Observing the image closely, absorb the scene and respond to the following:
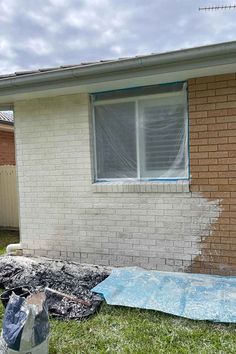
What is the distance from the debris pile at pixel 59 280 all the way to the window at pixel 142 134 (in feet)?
5.05

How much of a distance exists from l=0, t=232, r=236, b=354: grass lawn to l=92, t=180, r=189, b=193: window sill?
1773mm

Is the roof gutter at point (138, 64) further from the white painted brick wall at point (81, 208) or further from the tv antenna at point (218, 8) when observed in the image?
the tv antenna at point (218, 8)

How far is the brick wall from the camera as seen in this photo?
11.6 m

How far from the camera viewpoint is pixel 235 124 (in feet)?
14.0

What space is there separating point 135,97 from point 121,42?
118 inches

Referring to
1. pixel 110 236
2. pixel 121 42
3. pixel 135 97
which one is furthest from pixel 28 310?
pixel 121 42

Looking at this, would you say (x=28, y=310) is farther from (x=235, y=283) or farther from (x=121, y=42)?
(x=121, y=42)

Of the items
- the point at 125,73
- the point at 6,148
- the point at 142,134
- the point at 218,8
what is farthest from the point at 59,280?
the point at 6,148

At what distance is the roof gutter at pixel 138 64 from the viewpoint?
356cm

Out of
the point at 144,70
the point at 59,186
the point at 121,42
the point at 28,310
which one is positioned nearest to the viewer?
the point at 28,310

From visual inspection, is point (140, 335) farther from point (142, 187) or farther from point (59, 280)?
point (142, 187)

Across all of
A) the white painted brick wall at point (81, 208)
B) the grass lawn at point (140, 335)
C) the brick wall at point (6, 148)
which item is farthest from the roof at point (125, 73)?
the brick wall at point (6, 148)

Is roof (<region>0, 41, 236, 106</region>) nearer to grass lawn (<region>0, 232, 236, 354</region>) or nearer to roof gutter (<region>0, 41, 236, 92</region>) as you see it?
roof gutter (<region>0, 41, 236, 92</region>)

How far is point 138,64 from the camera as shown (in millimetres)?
3910
